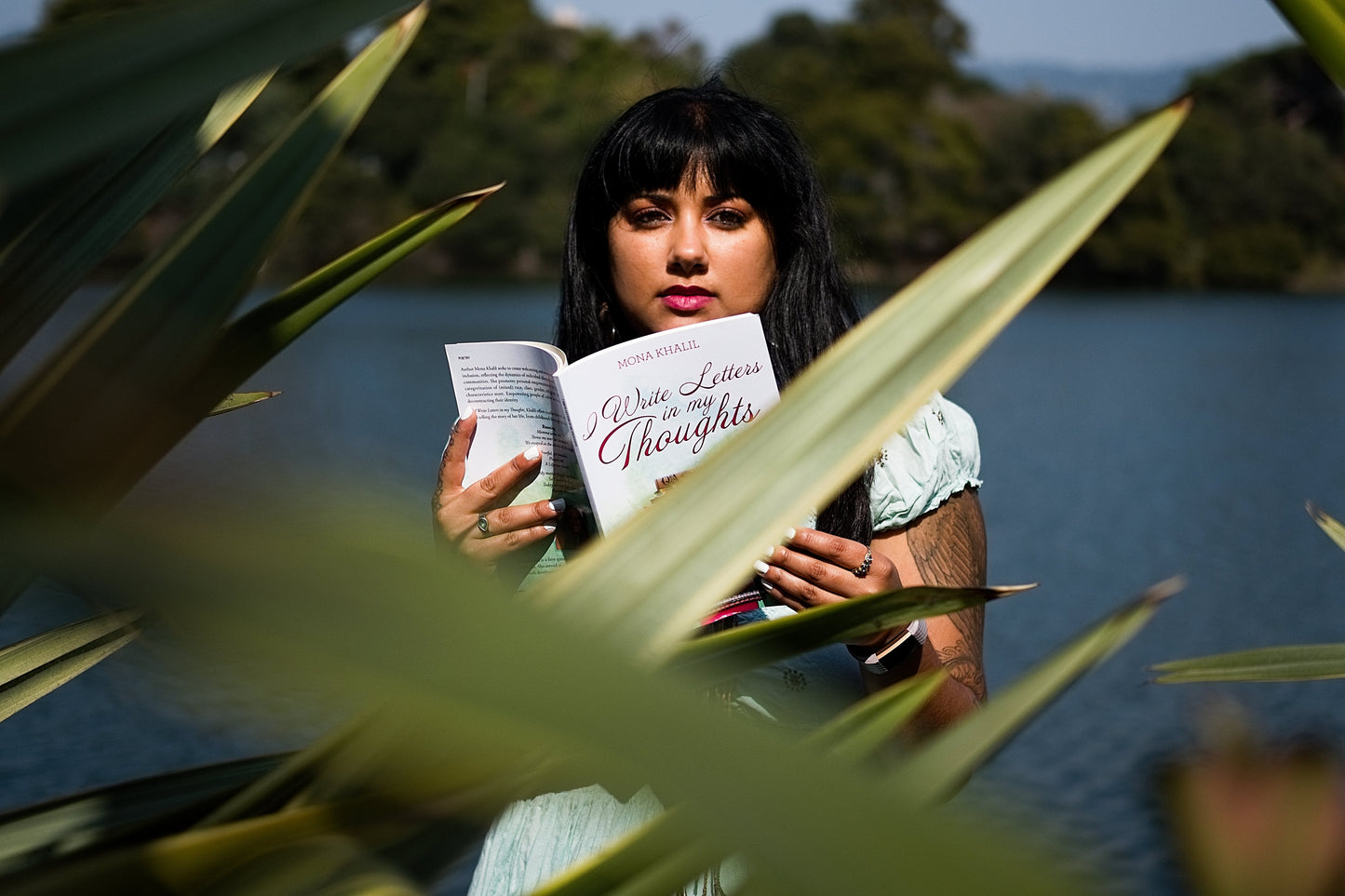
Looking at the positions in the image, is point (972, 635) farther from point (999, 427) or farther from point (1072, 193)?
point (999, 427)

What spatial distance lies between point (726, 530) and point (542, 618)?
0.27 m

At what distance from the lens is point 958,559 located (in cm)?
164

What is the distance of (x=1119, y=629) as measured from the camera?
597 mm

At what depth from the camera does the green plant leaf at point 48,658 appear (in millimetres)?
835

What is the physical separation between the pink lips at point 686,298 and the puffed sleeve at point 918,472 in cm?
27

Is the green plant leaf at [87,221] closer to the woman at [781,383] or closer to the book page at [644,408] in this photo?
the book page at [644,408]

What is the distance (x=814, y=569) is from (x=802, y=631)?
648mm

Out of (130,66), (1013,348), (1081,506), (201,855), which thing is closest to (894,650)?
(201,855)

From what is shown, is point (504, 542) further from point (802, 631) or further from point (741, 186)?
point (802, 631)

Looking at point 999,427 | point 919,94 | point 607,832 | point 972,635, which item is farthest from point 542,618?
point 919,94

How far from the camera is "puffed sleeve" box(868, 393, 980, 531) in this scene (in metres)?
1.61

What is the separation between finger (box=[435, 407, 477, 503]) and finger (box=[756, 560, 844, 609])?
0.36 meters

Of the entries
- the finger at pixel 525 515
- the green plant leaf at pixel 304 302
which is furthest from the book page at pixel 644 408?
the green plant leaf at pixel 304 302

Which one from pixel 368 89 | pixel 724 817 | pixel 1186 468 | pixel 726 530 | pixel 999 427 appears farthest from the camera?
pixel 999 427
